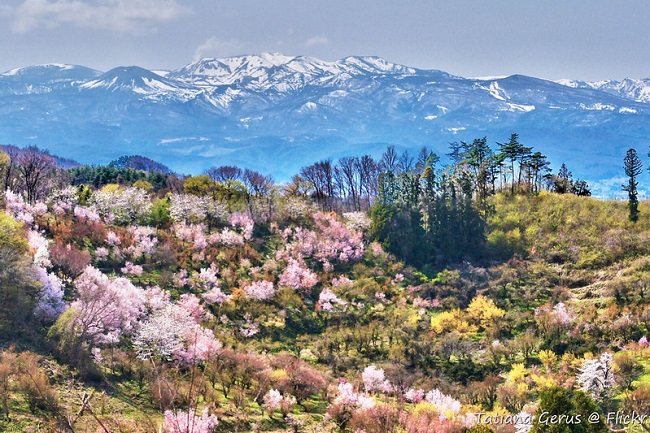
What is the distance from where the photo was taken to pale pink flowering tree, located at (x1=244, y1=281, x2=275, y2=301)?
44.5 m

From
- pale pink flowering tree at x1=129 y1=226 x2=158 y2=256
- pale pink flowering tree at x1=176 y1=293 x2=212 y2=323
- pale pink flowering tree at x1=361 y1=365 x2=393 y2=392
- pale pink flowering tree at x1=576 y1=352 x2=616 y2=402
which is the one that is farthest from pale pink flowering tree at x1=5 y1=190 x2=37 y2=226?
pale pink flowering tree at x1=576 y1=352 x2=616 y2=402

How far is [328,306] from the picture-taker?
1779 inches

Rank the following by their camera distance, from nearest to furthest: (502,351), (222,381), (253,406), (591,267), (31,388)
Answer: (31,388), (253,406), (222,381), (502,351), (591,267)

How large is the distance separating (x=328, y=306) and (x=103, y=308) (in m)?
21.4

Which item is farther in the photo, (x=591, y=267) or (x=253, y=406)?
(x=591, y=267)

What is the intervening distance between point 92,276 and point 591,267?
144 ft

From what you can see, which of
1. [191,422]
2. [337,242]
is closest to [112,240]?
[337,242]

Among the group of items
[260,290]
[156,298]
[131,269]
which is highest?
[131,269]

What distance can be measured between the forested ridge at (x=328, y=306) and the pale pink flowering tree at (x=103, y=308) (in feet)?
→ 0.56

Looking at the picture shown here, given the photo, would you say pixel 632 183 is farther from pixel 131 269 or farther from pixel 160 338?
pixel 131 269

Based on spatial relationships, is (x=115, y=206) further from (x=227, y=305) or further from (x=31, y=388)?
(x=31, y=388)

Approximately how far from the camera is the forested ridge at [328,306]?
25062 mm

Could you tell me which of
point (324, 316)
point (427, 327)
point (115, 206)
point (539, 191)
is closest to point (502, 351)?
point (427, 327)

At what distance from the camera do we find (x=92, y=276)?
35594mm
